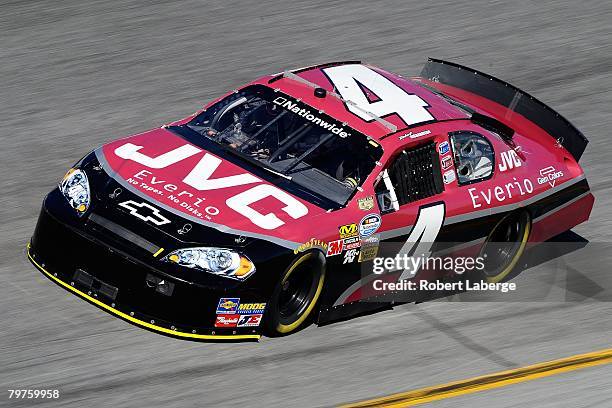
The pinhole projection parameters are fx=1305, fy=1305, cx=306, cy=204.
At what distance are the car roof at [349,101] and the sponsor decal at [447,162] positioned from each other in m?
0.31

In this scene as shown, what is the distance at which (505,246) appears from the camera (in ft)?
35.4

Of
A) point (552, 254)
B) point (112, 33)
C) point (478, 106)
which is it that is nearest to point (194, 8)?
point (112, 33)

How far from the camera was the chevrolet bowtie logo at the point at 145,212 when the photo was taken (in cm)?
910

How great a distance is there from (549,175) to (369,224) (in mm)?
2207

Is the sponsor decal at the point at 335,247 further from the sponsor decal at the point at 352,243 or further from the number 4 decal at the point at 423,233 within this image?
the number 4 decal at the point at 423,233

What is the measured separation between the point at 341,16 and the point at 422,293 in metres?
7.21

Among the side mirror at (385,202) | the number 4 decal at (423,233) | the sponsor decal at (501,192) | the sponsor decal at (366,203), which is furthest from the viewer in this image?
the sponsor decal at (501,192)

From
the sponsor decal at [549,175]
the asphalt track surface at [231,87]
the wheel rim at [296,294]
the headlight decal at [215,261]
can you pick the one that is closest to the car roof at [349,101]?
the sponsor decal at [549,175]

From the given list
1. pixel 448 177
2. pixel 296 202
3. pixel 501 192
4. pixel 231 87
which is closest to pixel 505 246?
pixel 501 192

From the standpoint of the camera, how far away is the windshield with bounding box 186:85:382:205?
386 inches

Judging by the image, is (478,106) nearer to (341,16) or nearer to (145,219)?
(145,219)

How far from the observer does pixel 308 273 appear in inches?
367

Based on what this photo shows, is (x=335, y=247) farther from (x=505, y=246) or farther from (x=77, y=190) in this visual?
(x=505, y=246)

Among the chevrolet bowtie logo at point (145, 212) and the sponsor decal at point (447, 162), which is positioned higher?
the sponsor decal at point (447, 162)
